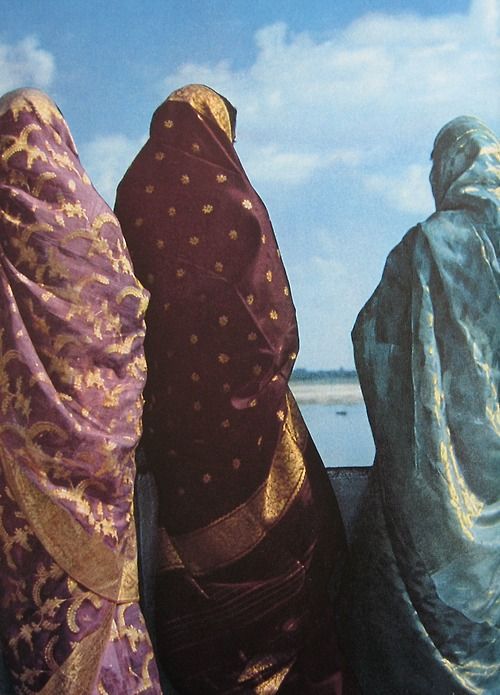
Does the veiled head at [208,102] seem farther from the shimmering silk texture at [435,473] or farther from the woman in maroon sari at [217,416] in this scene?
the shimmering silk texture at [435,473]

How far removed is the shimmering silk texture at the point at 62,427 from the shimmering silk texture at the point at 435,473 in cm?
43

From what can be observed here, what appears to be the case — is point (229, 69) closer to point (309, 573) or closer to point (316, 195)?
point (316, 195)

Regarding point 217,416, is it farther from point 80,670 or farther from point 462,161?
point 462,161

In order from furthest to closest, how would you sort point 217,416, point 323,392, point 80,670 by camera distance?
point 323,392
point 217,416
point 80,670

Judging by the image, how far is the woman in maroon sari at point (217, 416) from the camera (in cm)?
143

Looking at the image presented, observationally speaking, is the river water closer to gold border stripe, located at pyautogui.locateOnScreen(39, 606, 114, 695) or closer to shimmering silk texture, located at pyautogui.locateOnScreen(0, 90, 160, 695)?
shimmering silk texture, located at pyautogui.locateOnScreen(0, 90, 160, 695)

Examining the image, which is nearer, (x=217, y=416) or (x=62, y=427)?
(x=62, y=427)

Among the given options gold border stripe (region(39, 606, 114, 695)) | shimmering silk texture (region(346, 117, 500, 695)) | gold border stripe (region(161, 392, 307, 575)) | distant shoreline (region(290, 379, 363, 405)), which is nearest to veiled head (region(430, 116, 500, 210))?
shimmering silk texture (region(346, 117, 500, 695))

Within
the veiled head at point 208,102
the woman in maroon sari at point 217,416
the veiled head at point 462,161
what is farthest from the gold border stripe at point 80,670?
the veiled head at point 462,161

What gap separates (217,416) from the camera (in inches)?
56.8

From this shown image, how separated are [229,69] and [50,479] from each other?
789mm

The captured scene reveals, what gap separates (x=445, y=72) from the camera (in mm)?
1714

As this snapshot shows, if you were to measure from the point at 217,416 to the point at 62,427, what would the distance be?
0.96ft

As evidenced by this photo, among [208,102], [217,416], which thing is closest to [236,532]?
[217,416]
